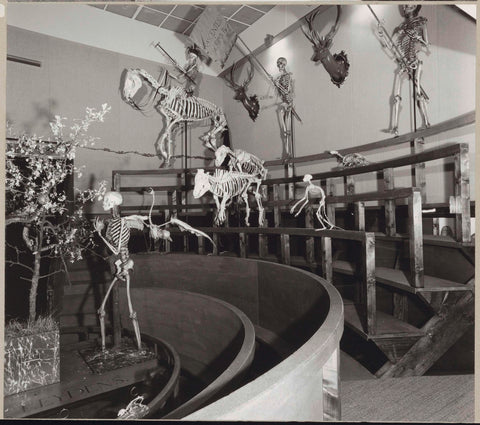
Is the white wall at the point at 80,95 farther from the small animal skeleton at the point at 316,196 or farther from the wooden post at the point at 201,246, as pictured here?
Result: the small animal skeleton at the point at 316,196

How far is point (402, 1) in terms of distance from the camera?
1.91 metres

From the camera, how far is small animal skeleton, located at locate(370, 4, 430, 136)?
3232 mm

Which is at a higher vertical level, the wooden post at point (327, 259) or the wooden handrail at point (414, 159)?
the wooden handrail at point (414, 159)

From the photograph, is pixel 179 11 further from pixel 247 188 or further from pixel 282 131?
pixel 282 131

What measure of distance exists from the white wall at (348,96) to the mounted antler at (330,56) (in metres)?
0.07

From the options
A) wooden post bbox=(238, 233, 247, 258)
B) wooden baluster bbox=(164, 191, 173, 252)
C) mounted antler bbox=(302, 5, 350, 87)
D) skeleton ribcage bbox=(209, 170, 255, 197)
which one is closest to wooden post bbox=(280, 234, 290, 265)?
wooden post bbox=(238, 233, 247, 258)

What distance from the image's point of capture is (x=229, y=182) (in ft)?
11.0

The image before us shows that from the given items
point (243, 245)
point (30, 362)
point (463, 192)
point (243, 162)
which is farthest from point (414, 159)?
point (30, 362)

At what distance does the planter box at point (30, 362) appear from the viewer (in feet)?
7.09

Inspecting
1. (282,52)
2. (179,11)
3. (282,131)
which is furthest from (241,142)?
(179,11)

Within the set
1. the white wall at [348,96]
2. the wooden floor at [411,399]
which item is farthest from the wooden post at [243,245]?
the wooden floor at [411,399]

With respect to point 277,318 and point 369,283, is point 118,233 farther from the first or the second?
point 369,283

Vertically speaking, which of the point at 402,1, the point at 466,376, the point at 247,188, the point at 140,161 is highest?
the point at 402,1

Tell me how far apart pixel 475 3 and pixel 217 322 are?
2812 mm
